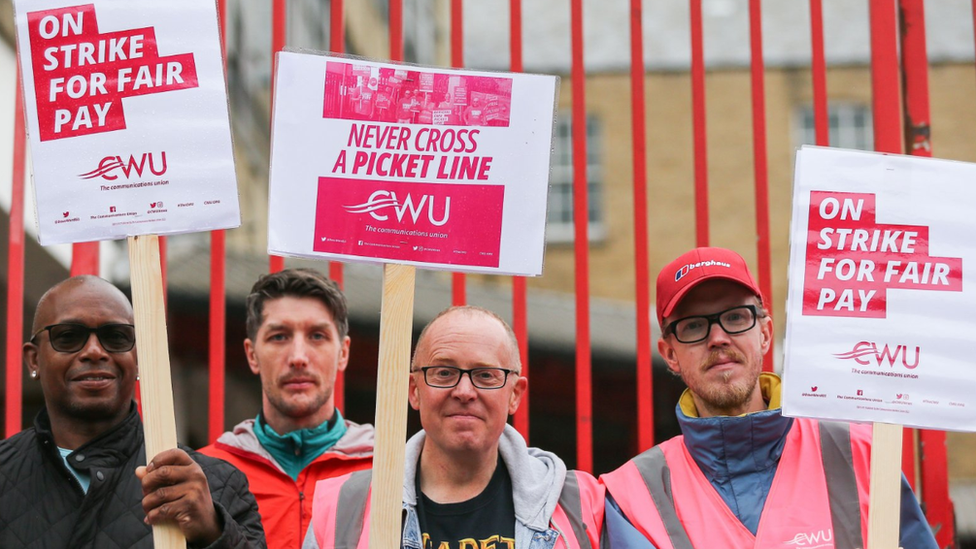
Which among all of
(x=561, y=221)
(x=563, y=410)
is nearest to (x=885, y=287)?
(x=563, y=410)

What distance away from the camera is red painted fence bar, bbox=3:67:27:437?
384 centimetres

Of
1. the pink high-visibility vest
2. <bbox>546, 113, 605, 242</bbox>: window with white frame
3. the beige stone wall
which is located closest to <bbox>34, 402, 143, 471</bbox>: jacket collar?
the pink high-visibility vest

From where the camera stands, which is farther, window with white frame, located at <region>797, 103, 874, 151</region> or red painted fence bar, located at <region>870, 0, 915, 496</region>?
window with white frame, located at <region>797, 103, 874, 151</region>

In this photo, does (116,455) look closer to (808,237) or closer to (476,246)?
(476,246)

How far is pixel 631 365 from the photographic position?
33.1 ft

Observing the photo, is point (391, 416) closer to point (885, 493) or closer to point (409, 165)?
point (409, 165)

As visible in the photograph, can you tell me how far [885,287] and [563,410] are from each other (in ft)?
23.8

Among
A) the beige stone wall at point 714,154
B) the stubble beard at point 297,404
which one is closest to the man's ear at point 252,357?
the stubble beard at point 297,404

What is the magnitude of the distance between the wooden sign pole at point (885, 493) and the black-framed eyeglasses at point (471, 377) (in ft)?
3.12

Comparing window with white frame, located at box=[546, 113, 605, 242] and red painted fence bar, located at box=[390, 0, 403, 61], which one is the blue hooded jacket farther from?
window with white frame, located at box=[546, 113, 605, 242]

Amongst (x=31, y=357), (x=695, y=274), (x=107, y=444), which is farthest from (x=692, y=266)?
(x=31, y=357)

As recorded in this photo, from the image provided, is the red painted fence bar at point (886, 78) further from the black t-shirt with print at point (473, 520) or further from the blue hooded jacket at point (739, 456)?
the black t-shirt with print at point (473, 520)

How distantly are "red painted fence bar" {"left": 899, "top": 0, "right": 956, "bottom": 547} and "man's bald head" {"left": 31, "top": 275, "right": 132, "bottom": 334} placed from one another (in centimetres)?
246

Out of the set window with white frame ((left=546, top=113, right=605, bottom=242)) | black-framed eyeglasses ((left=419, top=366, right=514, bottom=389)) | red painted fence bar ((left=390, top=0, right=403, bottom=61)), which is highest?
window with white frame ((left=546, top=113, right=605, bottom=242))
